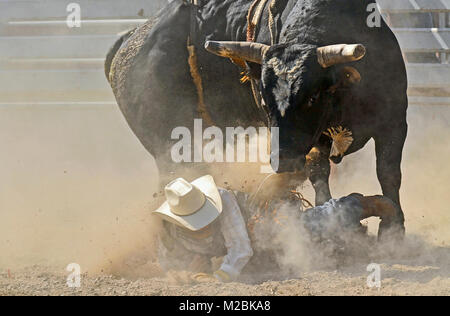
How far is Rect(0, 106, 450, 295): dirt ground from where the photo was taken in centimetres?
387

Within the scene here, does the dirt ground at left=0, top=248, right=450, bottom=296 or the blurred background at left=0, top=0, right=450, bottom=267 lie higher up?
the dirt ground at left=0, top=248, right=450, bottom=296

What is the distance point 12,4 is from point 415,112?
18.5ft

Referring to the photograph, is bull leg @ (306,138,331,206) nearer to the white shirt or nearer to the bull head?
the bull head

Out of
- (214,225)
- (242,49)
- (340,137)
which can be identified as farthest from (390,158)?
(214,225)

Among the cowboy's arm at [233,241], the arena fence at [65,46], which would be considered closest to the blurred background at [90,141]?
the arena fence at [65,46]

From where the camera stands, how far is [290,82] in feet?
14.1

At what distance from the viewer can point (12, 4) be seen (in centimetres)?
1056

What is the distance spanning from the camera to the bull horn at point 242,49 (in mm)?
4582

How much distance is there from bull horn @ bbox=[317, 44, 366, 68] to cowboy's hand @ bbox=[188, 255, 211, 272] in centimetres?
128

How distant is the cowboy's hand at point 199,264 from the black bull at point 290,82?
647mm

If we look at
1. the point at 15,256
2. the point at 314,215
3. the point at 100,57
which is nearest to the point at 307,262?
the point at 314,215

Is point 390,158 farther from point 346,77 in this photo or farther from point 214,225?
point 214,225

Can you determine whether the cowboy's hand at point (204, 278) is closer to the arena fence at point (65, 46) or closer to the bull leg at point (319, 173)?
the bull leg at point (319, 173)

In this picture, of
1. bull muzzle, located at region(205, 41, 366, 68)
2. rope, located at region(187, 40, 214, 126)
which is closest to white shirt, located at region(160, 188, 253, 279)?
bull muzzle, located at region(205, 41, 366, 68)
